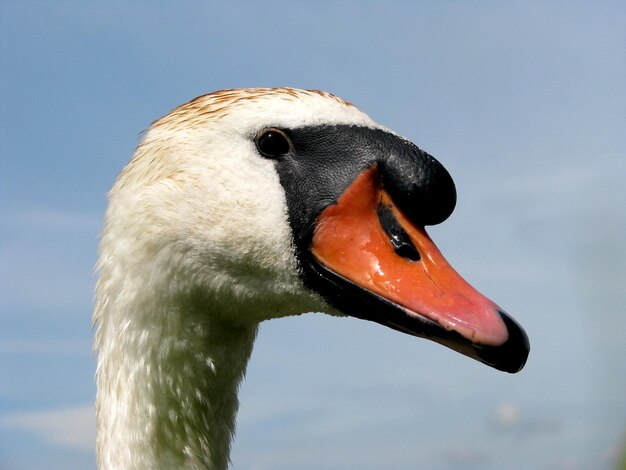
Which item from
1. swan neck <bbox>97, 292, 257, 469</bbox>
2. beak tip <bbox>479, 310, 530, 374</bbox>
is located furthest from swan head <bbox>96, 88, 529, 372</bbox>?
beak tip <bbox>479, 310, 530, 374</bbox>

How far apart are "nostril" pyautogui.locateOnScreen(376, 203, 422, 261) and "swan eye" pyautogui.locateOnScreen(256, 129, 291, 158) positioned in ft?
2.30

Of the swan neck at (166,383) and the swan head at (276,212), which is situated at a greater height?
the swan head at (276,212)

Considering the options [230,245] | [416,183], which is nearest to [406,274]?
[416,183]

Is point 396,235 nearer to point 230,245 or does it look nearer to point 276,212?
point 276,212

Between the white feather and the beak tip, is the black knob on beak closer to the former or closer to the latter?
the white feather

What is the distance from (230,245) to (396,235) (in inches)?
35.2

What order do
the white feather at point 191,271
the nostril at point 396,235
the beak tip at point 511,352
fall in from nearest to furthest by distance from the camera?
the beak tip at point 511,352 < the nostril at point 396,235 < the white feather at point 191,271

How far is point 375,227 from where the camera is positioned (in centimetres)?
435

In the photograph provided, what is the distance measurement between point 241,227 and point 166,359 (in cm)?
87

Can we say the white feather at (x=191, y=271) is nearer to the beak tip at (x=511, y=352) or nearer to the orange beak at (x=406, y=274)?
the orange beak at (x=406, y=274)

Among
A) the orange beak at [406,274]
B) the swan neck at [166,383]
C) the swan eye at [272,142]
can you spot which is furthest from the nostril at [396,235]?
the swan neck at [166,383]

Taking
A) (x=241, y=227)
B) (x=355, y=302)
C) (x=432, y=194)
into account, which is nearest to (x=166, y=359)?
(x=241, y=227)

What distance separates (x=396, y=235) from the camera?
14.2 ft

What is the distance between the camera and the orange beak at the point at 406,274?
3861 millimetres
